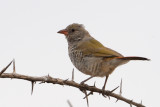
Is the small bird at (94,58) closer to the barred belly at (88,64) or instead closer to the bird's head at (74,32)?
the barred belly at (88,64)

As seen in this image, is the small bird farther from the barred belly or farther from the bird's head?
the bird's head

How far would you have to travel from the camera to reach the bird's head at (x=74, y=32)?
5617 millimetres

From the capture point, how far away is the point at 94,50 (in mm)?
4645

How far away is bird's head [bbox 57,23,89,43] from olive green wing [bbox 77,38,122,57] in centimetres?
42

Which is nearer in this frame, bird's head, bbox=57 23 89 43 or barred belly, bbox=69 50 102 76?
barred belly, bbox=69 50 102 76

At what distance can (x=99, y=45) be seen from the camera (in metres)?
5.03

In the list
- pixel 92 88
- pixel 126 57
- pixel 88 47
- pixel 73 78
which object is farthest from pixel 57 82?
pixel 88 47

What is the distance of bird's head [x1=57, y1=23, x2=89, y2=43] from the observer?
5617 millimetres

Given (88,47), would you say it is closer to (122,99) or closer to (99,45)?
(99,45)

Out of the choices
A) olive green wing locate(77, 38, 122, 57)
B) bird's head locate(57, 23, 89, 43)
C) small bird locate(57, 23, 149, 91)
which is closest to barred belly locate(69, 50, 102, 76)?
small bird locate(57, 23, 149, 91)

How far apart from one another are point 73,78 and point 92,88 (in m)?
0.72

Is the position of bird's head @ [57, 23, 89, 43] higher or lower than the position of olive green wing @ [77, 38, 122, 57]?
higher

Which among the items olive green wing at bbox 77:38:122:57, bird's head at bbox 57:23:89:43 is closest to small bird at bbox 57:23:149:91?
olive green wing at bbox 77:38:122:57

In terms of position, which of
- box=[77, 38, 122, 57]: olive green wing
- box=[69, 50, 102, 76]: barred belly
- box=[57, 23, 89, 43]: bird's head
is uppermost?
box=[57, 23, 89, 43]: bird's head
